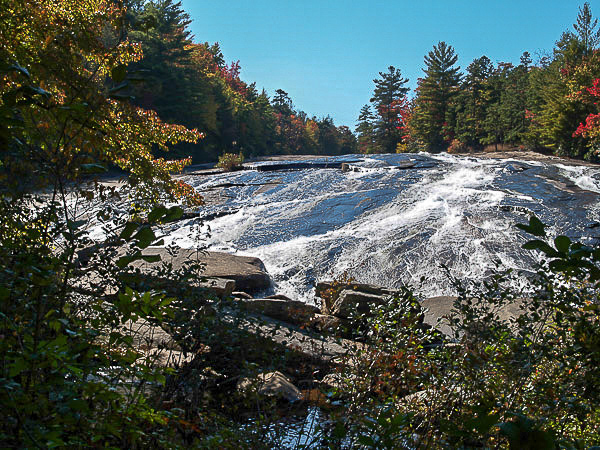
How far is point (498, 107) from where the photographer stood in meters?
29.8

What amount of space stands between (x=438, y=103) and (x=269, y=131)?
46.1 feet

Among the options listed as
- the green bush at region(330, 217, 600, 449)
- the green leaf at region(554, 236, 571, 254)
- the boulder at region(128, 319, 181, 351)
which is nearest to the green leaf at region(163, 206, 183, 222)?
the green bush at region(330, 217, 600, 449)

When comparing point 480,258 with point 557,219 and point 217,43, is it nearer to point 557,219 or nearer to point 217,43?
point 557,219

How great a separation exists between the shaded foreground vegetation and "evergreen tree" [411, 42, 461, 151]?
35.3 m

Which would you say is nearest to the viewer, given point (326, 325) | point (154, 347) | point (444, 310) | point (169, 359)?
point (169, 359)

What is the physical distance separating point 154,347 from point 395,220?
7374 millimetres

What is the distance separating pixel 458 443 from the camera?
1728 mm

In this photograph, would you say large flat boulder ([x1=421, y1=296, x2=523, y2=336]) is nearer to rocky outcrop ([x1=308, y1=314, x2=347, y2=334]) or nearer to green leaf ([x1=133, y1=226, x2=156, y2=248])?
rocky outcrop ([x1=308, y1=314, x2=347, y2=334])

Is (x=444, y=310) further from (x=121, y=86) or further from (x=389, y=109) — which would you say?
(x=389, y=109)

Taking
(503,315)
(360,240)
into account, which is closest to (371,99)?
(360,240)

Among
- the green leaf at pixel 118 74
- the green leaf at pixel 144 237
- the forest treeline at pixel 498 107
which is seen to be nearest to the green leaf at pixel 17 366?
the green leaf at pixel 144 237

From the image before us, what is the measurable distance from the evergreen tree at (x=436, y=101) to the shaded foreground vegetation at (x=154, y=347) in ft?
116

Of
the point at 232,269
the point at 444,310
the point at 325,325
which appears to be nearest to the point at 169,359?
the point at 325,325

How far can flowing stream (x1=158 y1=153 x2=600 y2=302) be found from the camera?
311 inches
